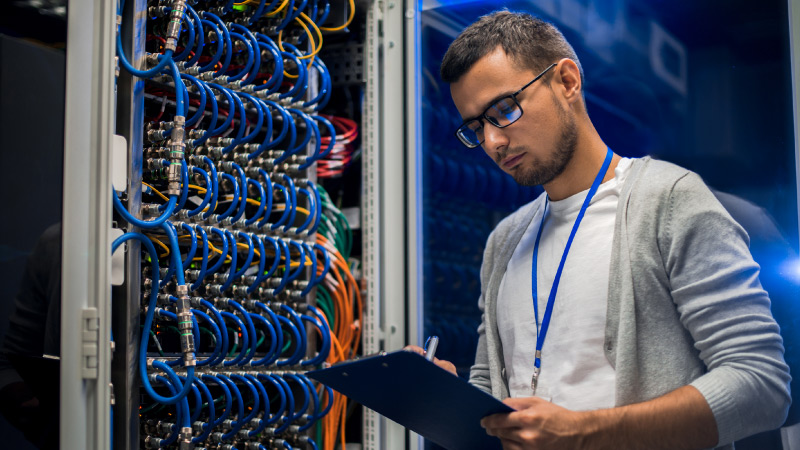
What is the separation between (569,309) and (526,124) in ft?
1.46

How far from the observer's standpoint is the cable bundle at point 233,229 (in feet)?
6.84

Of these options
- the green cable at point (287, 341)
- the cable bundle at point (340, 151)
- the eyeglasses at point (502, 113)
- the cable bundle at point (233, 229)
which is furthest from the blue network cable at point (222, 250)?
the eyeglasses at point (502, 113)

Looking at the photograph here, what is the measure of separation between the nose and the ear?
0.18m

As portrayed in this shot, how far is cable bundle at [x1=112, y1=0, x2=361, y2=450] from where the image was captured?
2.08 meters

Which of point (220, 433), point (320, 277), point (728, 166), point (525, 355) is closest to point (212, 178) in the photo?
point (320, 277)

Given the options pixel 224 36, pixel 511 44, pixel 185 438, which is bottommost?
pixel 185 438

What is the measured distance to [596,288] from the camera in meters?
1.77

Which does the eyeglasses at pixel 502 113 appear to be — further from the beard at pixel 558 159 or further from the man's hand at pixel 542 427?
the man's hand at pixel 542 427

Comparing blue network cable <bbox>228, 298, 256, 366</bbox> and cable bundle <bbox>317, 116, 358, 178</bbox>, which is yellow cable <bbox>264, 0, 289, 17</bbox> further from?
blue network cable <bbox>228, 298, 256, 366</bbox>

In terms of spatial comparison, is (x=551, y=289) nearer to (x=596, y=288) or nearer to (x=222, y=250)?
(x=596, y=288)

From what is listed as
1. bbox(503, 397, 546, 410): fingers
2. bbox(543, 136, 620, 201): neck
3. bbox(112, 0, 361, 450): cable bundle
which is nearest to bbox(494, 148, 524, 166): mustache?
bbox(543, 136, 620, 201): neck

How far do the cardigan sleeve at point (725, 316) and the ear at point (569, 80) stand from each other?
40cm

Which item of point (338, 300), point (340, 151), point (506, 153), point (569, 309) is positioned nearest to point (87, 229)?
point (506, 153)

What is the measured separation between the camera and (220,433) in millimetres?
2291
